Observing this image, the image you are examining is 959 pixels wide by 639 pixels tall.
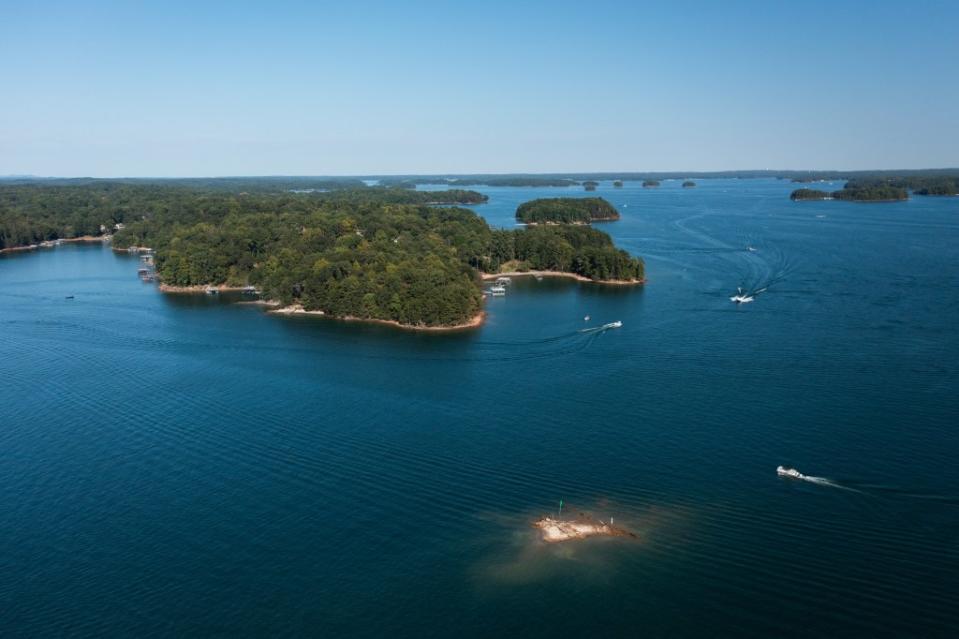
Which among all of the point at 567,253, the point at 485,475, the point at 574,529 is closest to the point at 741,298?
the point at 567,253

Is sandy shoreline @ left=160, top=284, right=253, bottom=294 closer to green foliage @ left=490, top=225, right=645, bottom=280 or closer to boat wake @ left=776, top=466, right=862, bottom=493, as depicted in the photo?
green foliage @ left=490, top=225, right=645, bottom=280

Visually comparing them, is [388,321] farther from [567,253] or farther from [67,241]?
[67,241]

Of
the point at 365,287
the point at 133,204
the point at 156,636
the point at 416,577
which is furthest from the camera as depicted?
the point at 133,204

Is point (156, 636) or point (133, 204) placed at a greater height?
point (133, 204)

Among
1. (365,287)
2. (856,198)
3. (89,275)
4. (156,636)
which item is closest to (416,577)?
(156,636)

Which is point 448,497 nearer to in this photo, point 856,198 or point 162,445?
point 162,445
